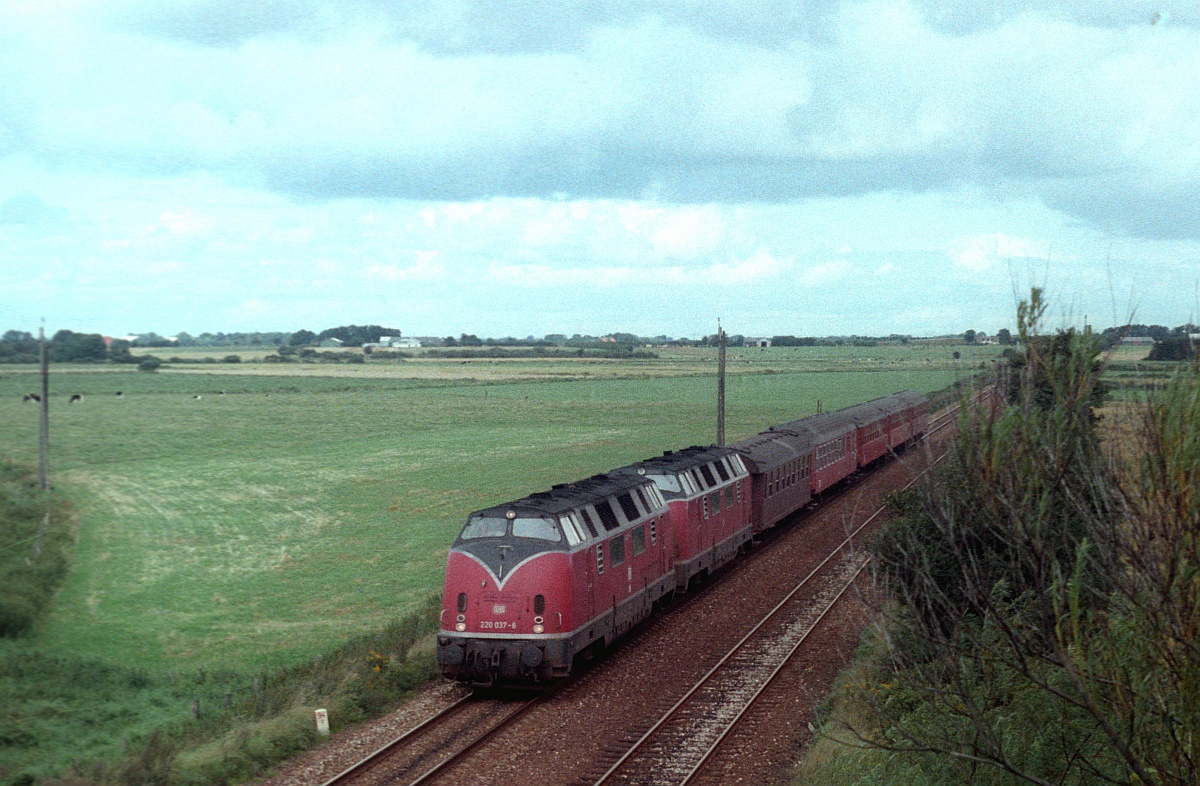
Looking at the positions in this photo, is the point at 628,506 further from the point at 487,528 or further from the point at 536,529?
the point at 487,528

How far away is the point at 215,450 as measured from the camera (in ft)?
Answer: 227

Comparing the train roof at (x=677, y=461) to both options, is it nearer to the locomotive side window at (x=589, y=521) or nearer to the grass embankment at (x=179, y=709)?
the locomotive side window at (x=589, y=521)

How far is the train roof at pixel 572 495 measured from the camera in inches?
752

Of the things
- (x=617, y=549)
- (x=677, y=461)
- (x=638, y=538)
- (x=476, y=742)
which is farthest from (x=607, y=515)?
(x=677, y=461)

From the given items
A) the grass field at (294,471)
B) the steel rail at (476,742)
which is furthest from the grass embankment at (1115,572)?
the steel rail at (476,742)

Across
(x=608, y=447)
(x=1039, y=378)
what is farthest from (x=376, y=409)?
(x=1039, y=378)

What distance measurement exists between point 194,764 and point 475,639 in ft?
16.7

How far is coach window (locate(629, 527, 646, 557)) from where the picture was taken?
874 inches

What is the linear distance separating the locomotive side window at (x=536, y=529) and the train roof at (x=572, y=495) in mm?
191

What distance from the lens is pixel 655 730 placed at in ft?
55.6

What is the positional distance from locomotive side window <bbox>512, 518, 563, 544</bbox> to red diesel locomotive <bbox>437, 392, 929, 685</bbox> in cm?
2

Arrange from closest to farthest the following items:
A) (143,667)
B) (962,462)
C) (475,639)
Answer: (962,462) < (475,639) < (143,667)

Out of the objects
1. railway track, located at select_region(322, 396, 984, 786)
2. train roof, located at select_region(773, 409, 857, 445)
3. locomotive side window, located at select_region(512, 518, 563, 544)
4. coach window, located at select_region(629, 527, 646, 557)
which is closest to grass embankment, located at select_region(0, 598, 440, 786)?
railway track, located at select_region(322, 396, 984, 786)

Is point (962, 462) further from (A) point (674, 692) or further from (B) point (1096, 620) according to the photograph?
(A) point (674, 692)
